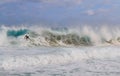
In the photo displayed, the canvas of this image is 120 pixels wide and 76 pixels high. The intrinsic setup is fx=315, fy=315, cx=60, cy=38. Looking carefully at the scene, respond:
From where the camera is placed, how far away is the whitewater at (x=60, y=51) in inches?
391

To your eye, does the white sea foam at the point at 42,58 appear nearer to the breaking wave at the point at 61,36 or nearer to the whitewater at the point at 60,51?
the whitewater at the point at 60,51

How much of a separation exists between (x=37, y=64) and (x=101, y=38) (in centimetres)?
1596

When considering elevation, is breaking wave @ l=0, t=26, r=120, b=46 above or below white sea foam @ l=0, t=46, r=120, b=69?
above

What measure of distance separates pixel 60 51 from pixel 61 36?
1128cm

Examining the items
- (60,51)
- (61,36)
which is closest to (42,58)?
(60,51)

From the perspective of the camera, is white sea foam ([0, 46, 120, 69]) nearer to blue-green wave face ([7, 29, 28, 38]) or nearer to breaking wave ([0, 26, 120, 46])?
breaking wave ([0, 26, 120, 46])

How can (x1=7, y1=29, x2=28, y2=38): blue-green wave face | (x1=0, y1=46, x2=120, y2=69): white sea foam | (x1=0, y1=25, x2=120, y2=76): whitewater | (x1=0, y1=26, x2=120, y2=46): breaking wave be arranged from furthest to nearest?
(x1=7, y1=29, x2=28, y2=38): blue-green wave face, (x1=0, y1=26, x2=120, y2=46): breaking wave, (x1=0, y1=46, x2=120, y2=69): white sea foam, (x1=0, y1=25, x2=120, y2=76): whitewater

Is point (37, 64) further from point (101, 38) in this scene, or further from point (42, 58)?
point (101, 38)

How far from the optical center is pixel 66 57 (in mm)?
12945

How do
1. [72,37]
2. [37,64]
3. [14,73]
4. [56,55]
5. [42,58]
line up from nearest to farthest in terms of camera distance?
1. [14,73]
2. [37,64]
3. [42,58]
4. [56,55]
5. [72,37]

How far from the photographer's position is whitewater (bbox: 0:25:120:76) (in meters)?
9.93

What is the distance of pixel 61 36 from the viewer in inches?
1024

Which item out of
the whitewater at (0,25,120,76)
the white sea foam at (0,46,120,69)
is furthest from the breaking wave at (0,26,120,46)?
the white sea foam at (0,46,120,69)

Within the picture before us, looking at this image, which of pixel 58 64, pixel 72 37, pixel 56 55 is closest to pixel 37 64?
pixel 58 64
